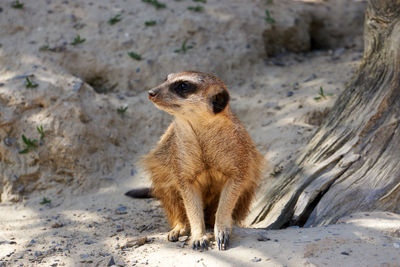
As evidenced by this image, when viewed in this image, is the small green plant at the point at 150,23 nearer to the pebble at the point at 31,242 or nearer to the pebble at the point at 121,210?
the pebble at the point at 121,210

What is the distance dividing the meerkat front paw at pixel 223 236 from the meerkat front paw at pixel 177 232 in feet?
0.90

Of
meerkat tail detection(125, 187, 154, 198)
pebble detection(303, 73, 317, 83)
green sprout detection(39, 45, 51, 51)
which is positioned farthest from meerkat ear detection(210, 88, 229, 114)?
green sprout detection(39, 45, 51, 51)

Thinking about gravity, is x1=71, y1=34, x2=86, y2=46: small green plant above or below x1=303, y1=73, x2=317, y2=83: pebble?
above

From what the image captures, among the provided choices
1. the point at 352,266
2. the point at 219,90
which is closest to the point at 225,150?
the point at 219,90

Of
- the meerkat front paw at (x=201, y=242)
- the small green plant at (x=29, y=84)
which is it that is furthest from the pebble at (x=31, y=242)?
the small green plant at (x=29, y=84)

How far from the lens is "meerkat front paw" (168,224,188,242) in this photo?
2.81 m

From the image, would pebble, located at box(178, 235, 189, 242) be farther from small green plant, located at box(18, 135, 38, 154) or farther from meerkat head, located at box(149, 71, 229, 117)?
small green plant, located at box(18, 135, 38, 154)

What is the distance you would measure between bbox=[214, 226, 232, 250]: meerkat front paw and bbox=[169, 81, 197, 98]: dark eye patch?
768mm

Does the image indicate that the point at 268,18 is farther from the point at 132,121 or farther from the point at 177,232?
the point at 177,232

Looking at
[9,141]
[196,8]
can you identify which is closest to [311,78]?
[196,8]

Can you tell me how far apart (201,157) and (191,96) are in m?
0.38

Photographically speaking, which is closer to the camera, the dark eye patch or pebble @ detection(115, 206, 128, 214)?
the dark eye patch

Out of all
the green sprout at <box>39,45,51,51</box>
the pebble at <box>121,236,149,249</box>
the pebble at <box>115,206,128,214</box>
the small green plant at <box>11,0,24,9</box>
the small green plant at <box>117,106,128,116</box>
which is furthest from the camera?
the small green plant at <box>11,0,24,9</box>

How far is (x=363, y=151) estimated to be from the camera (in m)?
3.08
